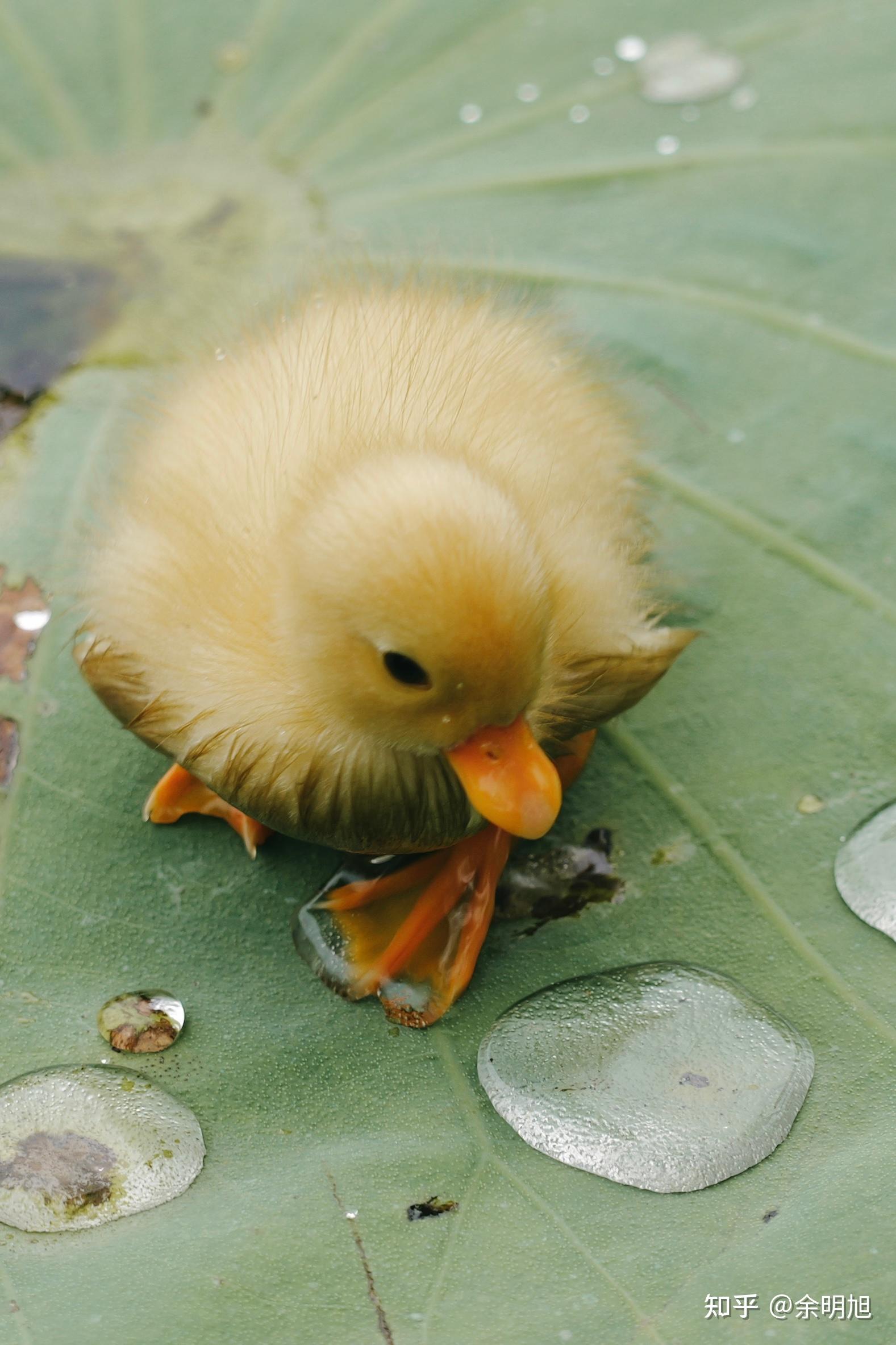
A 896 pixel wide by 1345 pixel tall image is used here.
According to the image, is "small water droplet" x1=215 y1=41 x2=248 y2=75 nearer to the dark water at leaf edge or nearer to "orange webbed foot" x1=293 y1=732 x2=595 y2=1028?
the dark water at leaf edge

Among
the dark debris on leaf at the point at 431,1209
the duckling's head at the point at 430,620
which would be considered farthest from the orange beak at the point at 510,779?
the dark debris on leaf at the point at 431,1209

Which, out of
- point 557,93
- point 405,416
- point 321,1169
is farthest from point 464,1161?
point 557,93

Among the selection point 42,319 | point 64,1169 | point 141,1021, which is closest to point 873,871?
point 141,1021

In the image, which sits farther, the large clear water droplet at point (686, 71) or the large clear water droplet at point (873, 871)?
the large clear water droplet at point (686, 71)

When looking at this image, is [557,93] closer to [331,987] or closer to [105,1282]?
[331,987]

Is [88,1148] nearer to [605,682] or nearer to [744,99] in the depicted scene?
[605,682]

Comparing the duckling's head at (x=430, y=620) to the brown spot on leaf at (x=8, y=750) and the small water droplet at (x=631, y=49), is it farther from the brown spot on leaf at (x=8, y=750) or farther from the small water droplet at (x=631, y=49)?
the small water droplet at (x=631, y=49)
